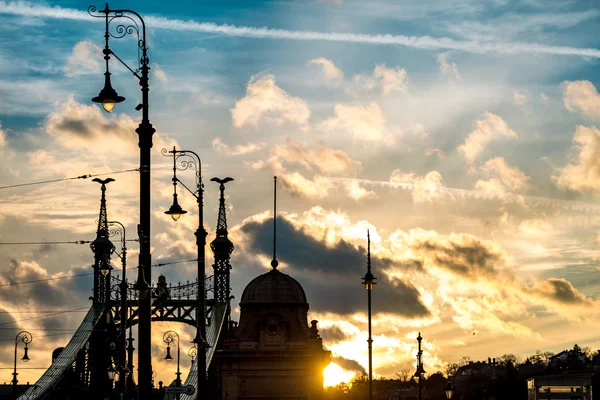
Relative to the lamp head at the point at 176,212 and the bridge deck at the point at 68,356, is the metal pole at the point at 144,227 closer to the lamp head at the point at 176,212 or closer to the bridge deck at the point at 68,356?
the lamp head at the point at 176,212

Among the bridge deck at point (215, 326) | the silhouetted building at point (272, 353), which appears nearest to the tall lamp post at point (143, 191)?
the silhouetted building at point (272, 353)

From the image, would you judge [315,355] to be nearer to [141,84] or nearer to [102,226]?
[102,226]

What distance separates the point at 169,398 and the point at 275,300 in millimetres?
13479

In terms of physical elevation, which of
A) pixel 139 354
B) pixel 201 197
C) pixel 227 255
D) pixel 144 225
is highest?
pixel 227 255

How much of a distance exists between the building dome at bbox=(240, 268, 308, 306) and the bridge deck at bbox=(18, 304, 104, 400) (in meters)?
26.3

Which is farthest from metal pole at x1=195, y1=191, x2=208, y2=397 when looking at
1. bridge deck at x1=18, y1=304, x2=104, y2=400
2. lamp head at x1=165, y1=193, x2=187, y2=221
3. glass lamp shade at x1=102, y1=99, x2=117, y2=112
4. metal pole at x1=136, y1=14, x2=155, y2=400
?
bridge deck at x1=18, y1=304, x2=104, y2=400

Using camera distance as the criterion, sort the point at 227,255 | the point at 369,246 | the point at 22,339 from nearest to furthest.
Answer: the point at 369,246 → the point at 22,339 → the point at 227,255

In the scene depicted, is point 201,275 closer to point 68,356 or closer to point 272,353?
point 272,353

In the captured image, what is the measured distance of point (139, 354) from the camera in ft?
123

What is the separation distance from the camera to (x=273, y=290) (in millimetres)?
108875

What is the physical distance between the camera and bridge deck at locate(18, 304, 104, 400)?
127 metres

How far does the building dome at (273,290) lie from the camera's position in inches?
4259

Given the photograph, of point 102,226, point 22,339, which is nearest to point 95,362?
point 102,226

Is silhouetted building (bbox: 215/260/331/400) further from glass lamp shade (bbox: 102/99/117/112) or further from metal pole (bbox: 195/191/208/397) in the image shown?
glass lamp shade (bbox: 102/99/117/112)
